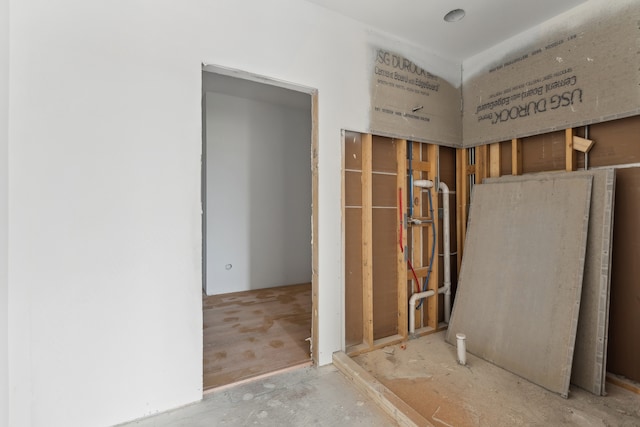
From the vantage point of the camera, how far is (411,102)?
2742 millimetres

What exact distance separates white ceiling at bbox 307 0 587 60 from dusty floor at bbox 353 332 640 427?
2.76 metres

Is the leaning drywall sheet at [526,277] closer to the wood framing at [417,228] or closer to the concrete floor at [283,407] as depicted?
the wood framing at [417,228]

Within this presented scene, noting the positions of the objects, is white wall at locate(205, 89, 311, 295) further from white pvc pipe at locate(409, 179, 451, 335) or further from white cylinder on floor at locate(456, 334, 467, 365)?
white cylinder on floor at locate(456, 334, 467, 365)

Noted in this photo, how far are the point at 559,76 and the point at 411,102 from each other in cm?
113

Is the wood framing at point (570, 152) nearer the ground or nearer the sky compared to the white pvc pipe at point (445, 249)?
nearer the sky

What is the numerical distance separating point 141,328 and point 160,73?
150 centimetres

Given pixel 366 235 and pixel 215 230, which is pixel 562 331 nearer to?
pixel 366 235

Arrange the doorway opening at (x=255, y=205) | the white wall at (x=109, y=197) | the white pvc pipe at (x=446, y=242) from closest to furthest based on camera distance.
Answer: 1. the white wall at (x=109, y=197)
2. the white pvc pipe at (x=446, y=242)
3. the doorway opening at (x=255, y=205)

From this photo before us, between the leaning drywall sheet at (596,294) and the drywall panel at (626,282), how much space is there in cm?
16

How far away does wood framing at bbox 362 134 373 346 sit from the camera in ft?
8.32

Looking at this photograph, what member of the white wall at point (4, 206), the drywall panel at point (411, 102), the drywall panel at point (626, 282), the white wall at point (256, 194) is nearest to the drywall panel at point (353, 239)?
the drywall panel at point (411, 102)

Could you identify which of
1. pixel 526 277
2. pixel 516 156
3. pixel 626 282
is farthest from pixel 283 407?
pixel 516 156

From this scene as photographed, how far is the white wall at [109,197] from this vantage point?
150cm

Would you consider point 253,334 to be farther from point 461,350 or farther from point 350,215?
point 461,350
